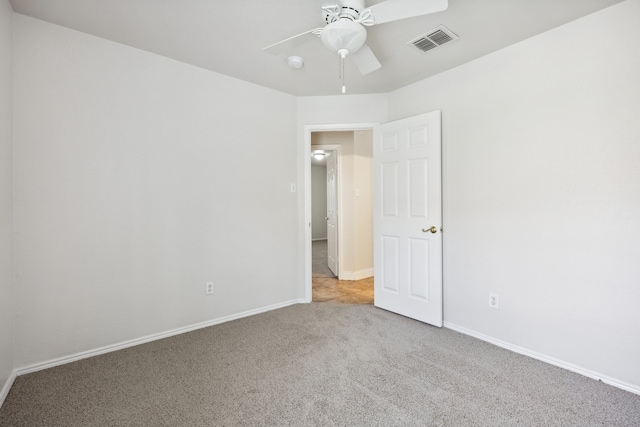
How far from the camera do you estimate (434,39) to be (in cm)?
225

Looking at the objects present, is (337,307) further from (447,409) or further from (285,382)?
(447,409)

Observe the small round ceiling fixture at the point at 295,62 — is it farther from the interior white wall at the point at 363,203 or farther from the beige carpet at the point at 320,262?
the beige carpet at the point at 320,262

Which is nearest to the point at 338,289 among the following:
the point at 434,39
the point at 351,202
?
the point at 351,202

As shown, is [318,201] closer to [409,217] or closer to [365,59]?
[409,217]

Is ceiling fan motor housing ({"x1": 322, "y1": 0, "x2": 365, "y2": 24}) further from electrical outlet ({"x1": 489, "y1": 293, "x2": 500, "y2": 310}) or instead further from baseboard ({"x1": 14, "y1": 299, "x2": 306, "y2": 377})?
baseboard ({"x1": 14, "y1": 299, "x2": 306, "y2": 377})

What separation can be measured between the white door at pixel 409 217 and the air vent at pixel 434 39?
0.62m

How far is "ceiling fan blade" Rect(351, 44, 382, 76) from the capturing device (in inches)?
78.4

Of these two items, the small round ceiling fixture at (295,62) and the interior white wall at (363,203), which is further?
the interior white wall at (363,203)

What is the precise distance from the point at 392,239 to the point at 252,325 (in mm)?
1675

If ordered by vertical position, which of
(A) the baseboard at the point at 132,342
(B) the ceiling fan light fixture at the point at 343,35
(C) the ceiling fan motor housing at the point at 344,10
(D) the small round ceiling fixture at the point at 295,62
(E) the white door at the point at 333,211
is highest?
(D) the small round ceiling fixture at the point at 295,62

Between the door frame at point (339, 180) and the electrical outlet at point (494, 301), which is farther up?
the door frame at point (339, 180)

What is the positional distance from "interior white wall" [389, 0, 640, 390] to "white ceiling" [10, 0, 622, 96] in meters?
0.21

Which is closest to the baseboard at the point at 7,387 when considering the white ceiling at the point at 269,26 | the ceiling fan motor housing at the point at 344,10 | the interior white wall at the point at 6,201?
the interior white wall at the point at 6,201

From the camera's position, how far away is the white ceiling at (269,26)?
6.18ft
